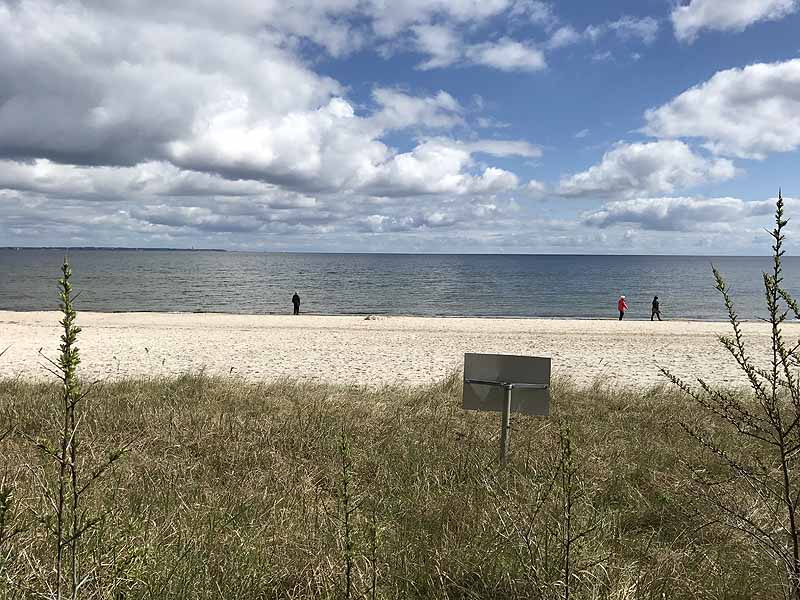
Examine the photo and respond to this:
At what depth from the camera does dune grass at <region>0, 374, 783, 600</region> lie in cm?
277

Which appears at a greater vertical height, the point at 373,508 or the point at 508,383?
the point at 508,383

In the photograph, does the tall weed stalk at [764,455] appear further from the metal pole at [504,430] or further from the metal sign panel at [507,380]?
the metal pole at [504,430]

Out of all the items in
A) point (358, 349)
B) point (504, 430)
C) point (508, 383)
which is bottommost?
point (358, 349)

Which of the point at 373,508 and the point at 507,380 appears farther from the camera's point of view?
the point at 507,380

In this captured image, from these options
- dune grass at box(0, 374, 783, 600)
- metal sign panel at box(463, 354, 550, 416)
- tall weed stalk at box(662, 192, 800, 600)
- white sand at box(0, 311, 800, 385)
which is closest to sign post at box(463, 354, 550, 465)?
metal sign panel at box(463, 354, 550, 416)

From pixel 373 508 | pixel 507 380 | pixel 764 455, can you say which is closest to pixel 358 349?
pixel 507 380

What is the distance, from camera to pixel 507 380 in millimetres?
5355

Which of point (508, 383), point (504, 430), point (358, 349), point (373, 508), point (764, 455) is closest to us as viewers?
point (373, 508)

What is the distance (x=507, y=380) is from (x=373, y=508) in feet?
6.16

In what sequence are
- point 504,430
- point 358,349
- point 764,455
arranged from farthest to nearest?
point 358,349 < point 764,455 < point 504,430

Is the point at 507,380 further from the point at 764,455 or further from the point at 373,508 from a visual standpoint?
the point at 764,455

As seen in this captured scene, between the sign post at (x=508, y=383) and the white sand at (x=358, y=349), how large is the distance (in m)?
6.82

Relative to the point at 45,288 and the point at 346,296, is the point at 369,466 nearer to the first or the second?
the point at 346,296

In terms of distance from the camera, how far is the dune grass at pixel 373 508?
2.77 meters
